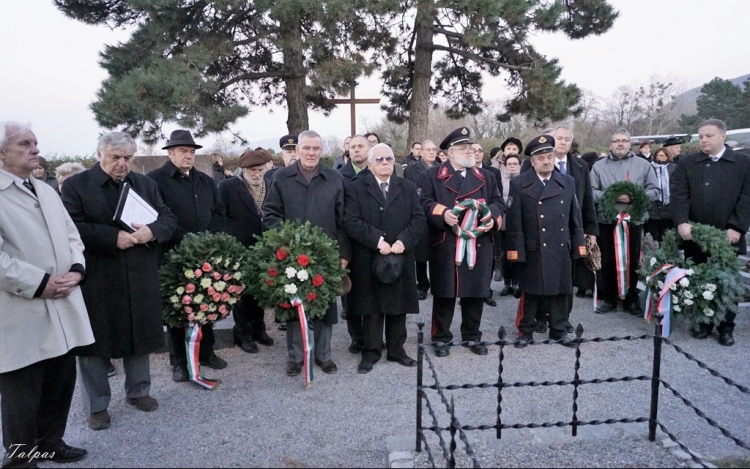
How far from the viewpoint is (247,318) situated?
602cm

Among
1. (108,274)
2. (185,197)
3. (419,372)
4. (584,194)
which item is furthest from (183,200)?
(584,194)

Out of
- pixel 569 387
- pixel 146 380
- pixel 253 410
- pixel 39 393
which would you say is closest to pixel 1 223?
pixel 39 393

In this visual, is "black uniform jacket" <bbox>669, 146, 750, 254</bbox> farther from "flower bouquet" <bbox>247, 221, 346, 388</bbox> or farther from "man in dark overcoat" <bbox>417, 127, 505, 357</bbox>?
"flower bouquet" <bbox>247, 221, 346, 388</bbox>

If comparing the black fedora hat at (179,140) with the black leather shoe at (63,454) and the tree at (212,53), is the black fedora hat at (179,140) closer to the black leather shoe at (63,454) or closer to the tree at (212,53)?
the black leather shoe at (63,454)

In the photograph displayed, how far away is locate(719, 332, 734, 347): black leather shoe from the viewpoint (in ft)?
18.9

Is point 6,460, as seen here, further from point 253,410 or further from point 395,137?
point 395,137

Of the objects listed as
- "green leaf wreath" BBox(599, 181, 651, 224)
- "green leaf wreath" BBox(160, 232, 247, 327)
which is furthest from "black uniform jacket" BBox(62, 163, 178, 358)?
"green leaf wreath" BBox(599, 181, 651, 224)

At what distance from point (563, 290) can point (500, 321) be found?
138 centimetres

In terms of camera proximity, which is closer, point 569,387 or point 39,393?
point 39,393

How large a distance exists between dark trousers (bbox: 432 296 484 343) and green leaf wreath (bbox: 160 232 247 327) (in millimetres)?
2068

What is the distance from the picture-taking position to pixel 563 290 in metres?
5.66

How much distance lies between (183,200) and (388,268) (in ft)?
6.85

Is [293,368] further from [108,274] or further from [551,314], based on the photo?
[551,314]

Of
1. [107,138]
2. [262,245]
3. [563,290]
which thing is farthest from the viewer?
[563,290]
